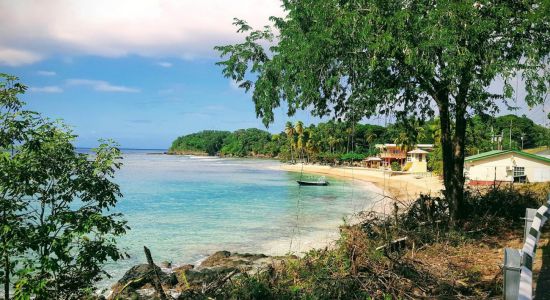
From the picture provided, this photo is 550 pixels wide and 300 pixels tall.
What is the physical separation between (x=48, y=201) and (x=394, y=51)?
6.62 m

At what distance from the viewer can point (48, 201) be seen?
7055 millimetres

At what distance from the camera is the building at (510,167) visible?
3978cm

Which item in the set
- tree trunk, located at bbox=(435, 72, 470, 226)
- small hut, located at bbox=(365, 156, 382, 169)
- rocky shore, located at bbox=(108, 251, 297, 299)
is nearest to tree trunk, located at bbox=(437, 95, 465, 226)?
tree trunk, located at bbox=(435, 72, 470, 226)

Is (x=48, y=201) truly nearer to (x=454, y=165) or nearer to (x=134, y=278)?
(x=134, y=278)

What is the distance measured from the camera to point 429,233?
10.1m

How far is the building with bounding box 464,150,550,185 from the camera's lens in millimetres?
39781

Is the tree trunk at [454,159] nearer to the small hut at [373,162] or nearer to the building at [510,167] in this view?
the building at [510,167]

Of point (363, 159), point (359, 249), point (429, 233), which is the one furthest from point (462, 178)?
point (363, 159)

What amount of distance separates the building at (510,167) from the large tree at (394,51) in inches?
1312

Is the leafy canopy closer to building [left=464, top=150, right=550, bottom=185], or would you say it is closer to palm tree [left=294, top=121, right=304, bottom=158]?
building [left=464, top=150, right=550, bottom=185]

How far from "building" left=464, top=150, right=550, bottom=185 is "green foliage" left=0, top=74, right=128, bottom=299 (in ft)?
125

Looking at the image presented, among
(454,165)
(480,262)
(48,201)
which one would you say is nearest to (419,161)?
(454,165)

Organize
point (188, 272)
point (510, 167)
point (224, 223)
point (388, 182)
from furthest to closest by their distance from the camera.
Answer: point (510, 167) < point (224, 223) < point (388, 182) < point (188, 272)

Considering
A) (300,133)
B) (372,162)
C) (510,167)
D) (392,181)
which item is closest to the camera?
(510,167)
